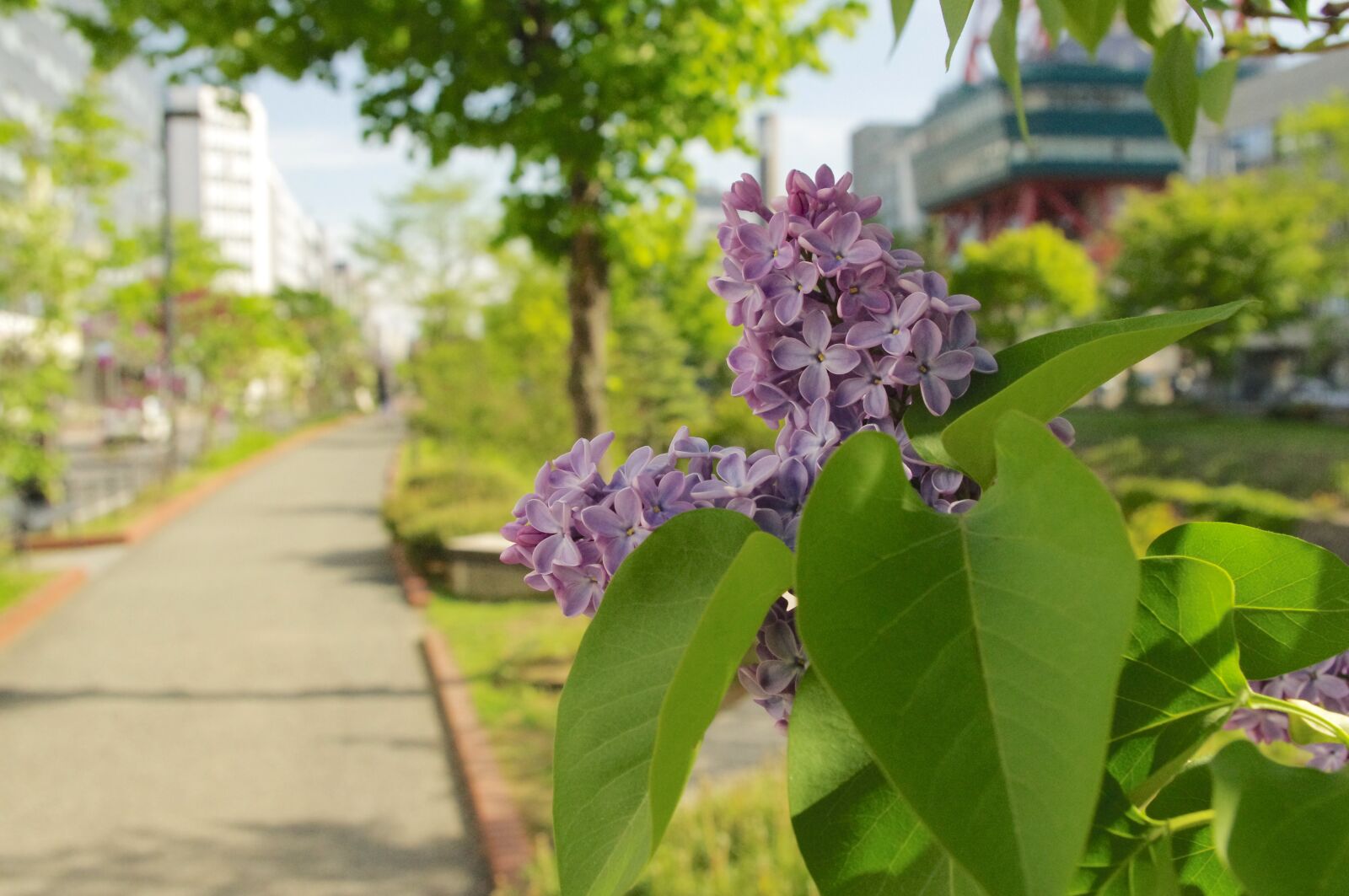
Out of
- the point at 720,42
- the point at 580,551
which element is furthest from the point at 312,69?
the point at 580,551

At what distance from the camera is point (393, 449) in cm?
3350

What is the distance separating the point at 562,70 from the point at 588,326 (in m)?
1.84

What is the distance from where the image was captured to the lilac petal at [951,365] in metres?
Result: 0.69

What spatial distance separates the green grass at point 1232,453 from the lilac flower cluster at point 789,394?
47.3 feet

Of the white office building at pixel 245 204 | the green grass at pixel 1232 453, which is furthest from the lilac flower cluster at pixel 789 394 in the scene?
the white office building at pixel 245 204

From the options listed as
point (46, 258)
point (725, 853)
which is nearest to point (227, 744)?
point (725, 853)

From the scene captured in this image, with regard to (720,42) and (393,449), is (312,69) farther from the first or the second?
(393,449)

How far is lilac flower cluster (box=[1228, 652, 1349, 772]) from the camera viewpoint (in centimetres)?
91

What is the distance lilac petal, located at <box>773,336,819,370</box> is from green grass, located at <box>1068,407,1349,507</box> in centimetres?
1445

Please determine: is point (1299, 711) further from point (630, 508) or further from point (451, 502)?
point (451, 502)

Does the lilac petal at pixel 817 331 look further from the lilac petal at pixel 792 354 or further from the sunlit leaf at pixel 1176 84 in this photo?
the sunlit leaf at pixel 1176 84

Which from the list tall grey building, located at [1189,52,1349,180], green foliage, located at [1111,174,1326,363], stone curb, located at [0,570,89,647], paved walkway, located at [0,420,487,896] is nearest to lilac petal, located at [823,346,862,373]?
paved walkway, located at [0,420,487,896]

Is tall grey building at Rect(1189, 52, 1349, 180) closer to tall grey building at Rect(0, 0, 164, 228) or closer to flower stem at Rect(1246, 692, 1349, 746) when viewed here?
tall grey building at Rect(0, 0, 164, 228)

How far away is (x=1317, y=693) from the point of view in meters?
0.91
